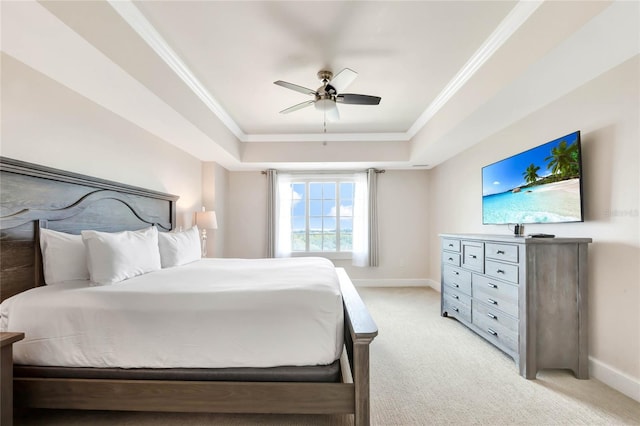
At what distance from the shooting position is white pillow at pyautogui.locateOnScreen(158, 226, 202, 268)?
2830 millimetres

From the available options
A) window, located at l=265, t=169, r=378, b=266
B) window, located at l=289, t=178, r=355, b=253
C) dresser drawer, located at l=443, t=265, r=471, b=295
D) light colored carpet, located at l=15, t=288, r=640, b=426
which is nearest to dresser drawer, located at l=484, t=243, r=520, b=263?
dresser drawer, located at l=443, t=265, r=471, b=295

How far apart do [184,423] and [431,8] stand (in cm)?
305

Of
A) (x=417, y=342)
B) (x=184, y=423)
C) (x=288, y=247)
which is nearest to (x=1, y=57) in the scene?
(x=184, y=423)

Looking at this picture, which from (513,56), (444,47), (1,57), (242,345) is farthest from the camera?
(444,47)

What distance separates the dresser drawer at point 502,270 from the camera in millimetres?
2344

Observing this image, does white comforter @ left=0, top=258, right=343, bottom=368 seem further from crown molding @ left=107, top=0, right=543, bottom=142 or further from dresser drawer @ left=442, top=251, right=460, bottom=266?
dresser drawer @ left=442, top=251, right=460, bottom=266

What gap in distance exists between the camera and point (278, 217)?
17.7 ft

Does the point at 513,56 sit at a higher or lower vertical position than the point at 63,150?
higher

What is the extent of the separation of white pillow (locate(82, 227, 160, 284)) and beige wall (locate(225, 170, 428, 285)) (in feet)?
9.93

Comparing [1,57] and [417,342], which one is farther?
[417,342]

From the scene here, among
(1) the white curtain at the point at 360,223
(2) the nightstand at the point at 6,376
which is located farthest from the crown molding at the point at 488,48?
(2) the nightstand at the point at 6,376

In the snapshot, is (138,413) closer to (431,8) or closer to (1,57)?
(1,57)

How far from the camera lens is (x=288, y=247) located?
5391 mm

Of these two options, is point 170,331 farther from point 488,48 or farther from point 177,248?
point 488,48
